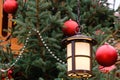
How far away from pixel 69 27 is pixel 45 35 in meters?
0.36

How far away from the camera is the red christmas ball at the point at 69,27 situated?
5992 mm

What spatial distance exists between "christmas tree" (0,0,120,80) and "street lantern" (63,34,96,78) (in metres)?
0.88

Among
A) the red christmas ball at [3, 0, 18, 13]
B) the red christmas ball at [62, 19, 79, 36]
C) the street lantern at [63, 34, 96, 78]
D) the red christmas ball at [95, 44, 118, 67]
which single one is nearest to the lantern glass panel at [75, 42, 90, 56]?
the street lantern at [63, 34, 96, 78]

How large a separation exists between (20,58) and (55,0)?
1009mm

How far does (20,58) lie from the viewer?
6305 mm

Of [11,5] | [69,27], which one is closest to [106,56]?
[69,27]

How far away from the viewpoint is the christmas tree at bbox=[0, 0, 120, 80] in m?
5.89

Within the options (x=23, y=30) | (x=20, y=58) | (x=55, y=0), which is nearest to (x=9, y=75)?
(x=20, y=58)

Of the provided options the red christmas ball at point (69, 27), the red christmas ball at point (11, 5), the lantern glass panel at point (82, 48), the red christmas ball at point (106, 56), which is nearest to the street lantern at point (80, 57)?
the lantern glass panel at point (82, 48)

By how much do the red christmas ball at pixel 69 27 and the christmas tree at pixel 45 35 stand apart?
0.07 m

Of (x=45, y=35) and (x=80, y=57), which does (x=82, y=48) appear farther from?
(x=45, y=35)

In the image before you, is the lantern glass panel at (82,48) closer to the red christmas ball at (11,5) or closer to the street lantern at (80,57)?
the street lantern at (80,57)

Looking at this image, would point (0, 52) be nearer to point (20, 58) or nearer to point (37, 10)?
point (20, 58)

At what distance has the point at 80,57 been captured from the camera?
445 cm
